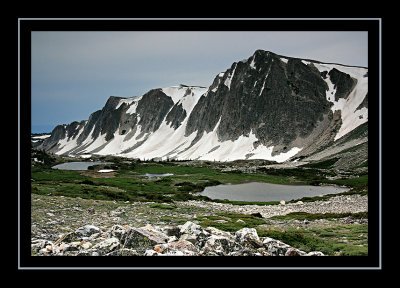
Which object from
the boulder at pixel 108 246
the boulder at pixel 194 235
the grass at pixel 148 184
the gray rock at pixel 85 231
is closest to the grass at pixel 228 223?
the boulder at pixel 194 235

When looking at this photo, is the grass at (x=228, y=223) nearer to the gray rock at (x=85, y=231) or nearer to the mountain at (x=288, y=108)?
the gray rock at (x=85, y=231)

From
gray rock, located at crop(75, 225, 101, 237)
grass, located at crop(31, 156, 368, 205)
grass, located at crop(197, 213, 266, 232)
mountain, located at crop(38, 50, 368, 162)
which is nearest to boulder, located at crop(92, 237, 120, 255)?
gray rock, located at crop(75, 225, 101, 237)

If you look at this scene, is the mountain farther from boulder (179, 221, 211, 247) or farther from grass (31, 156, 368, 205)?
boulder (179, 221, 211, 247)

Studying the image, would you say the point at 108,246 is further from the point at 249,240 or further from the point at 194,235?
the point at 249,240

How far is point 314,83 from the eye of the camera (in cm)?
18425

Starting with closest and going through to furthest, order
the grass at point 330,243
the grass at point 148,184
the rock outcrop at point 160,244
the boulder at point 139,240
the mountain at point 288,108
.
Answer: the rock outcrop at point 160,244 → the boulder at point 139,240 → the grass at point 330,243 → the grass at point 148,184 → the mountain at point 288,108

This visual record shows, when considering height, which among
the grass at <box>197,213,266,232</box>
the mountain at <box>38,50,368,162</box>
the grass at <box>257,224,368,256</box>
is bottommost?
the grass at <box>197,213,266,232</box>

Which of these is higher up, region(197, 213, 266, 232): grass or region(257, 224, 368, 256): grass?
region(257, 224, 368, 256): grass

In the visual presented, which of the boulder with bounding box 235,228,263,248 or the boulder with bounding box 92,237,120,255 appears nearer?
the boulder with bounding box 92,237,120,255
